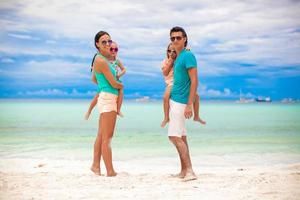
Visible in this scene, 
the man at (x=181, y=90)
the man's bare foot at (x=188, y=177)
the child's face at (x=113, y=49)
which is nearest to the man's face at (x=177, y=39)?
the man at (x=181, y=90)

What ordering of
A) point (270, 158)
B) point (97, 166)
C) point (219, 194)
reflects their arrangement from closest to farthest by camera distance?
1. point (219, 194)
2. point (97, 166)
3. point (270, 158)

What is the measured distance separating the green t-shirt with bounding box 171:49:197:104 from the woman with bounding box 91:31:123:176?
0.67 metres

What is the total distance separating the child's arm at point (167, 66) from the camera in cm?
470

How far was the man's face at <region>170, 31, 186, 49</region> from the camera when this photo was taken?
14.9 ft

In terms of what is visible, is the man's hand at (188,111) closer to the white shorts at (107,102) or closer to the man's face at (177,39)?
the man's face at (177,39)

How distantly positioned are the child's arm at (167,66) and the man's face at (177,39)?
0.61 feet

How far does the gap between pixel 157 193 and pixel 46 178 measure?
4.72ft

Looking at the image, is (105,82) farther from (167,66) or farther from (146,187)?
(146,187)

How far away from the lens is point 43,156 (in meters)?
8.75

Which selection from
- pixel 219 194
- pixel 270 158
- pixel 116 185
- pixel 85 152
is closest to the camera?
pixel 219 194

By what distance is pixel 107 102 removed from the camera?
4809mm

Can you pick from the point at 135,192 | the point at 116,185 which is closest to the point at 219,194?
the point at 135,192

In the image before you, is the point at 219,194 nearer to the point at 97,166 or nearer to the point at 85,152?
the point at 97,166

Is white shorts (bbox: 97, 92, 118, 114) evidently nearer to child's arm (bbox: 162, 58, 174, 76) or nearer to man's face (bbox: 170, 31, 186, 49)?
child's arm (bbox: 162, 58, 174, 76)
